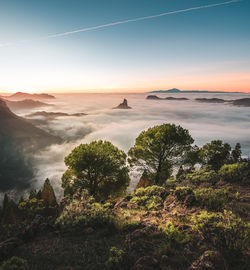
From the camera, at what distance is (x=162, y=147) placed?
74.5 ft

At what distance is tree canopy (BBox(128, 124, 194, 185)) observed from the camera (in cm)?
2248

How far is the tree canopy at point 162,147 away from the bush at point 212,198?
427 inches

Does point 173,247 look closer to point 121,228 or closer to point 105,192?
point 121,228

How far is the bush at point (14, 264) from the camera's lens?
6764 mm

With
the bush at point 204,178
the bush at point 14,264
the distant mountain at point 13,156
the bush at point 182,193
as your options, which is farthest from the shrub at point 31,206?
the distant mountain at point 13,156

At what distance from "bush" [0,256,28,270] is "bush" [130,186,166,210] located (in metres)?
7.95

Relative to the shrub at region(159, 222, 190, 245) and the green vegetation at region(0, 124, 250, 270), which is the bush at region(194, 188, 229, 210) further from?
the shrub at region(159, 222, 190, 245)

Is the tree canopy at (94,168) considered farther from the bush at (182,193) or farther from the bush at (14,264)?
the bush at (14,264)

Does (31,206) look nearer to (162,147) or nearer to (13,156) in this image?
(162,147)

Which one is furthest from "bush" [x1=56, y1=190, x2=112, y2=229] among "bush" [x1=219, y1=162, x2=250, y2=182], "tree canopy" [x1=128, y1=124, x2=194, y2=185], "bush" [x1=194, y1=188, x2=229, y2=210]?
"tree canopy" [x1=128, y1=124, x2=194, y2=185]

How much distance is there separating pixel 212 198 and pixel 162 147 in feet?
40.1

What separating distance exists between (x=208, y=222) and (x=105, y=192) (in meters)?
Result: 20.4

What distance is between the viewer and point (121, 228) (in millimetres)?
9445

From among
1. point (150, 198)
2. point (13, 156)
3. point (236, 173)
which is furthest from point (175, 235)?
point (13, 156)
